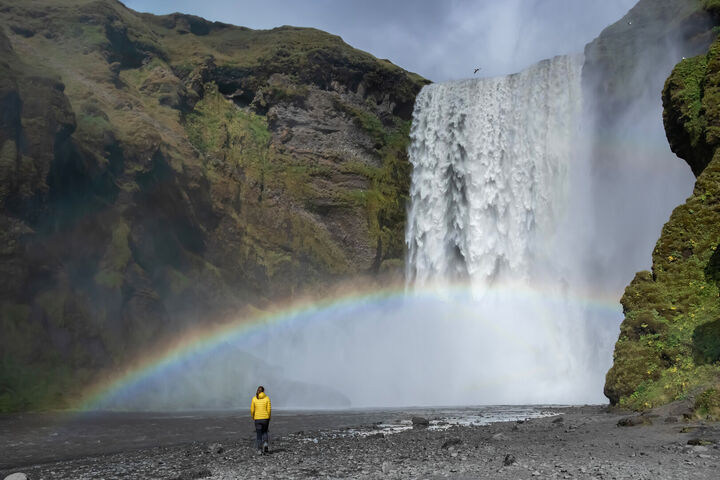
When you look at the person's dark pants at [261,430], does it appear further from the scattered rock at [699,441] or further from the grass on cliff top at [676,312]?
the grass on cliff top at [676,312]

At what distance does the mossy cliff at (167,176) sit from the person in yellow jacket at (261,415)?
2308cm

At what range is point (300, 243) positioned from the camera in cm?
5650

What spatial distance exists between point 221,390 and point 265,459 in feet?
91.4

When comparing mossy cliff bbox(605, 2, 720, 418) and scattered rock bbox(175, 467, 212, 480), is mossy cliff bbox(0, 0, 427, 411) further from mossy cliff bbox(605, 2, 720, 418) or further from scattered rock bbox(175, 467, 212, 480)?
mossy cliff bbox(605, 2, 720, 418)

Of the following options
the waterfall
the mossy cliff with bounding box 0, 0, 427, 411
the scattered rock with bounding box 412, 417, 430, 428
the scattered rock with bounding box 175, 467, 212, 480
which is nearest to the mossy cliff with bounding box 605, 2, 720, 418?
the scattered rock with bounding box 412, 417, 430, 428

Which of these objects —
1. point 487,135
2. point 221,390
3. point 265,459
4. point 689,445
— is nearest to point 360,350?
point 221,390

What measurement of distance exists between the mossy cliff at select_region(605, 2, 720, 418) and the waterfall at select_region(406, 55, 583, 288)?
2650 cm

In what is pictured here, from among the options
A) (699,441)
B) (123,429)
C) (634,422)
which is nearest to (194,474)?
(699,441)

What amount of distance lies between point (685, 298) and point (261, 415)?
547 inches

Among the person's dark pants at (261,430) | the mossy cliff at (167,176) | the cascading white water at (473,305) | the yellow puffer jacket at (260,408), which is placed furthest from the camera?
the cascading white water at (473,305)

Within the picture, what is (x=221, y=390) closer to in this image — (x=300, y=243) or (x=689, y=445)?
(x=300, y=243)

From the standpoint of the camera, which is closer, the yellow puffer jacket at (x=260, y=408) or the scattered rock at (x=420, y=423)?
the yellow puffer jacket at (x=260, y=408)

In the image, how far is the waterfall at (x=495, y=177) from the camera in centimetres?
5034

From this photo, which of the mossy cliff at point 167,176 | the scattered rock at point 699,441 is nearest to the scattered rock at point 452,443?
the scattered rock at point 699,441
